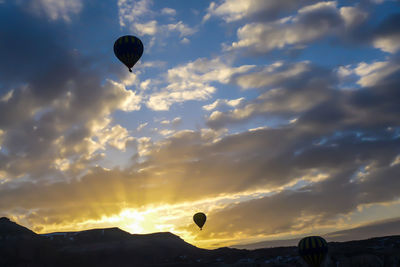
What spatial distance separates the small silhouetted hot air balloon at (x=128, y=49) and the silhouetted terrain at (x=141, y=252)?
8146 centimetres

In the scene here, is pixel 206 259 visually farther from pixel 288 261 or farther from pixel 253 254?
pixel 288 261

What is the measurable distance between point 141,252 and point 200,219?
66.9 metres

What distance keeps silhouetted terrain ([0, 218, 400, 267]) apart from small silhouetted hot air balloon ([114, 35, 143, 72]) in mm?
81460

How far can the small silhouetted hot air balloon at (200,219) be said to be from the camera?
98.8m

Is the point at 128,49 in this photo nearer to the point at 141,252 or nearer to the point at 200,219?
the point at 200,219

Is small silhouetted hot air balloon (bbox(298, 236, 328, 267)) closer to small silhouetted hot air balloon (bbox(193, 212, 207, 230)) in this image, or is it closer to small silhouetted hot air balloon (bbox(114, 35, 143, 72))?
small silhouetted hot air balloon (bbox(193, 212, 207, 230))

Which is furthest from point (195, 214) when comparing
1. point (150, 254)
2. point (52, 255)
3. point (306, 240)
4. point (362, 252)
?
point (52, 255)

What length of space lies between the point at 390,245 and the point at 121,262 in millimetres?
99811

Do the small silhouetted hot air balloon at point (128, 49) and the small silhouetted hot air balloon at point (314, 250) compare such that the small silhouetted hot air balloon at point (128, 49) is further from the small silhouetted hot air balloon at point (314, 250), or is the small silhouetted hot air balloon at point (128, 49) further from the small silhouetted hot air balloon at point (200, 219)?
the small silhouetted hot air balloon at point (200, 219)

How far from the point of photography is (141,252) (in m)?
155

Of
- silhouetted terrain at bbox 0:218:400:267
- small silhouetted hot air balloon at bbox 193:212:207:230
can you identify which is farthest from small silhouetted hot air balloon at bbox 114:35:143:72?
silhouetted terrain at bbox 0:218:400:267

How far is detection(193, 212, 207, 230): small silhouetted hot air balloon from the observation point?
98844 millimetres

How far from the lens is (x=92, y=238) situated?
176m

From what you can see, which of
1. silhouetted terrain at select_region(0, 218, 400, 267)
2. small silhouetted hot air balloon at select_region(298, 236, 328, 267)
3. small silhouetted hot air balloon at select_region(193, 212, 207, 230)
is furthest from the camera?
silhouetted terrain at select_region(0, 218, 400, 267)
